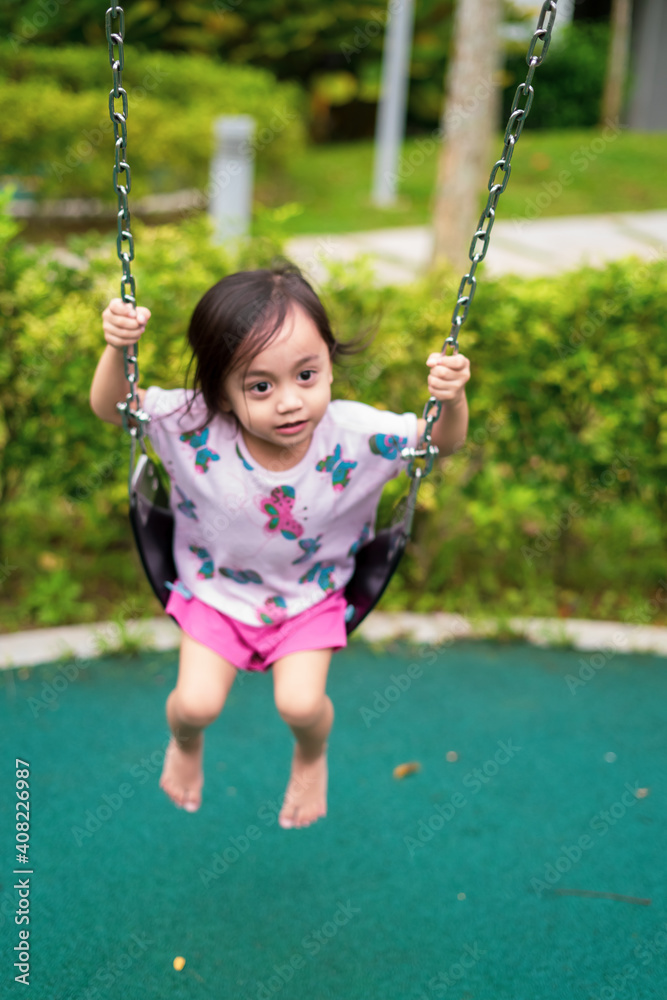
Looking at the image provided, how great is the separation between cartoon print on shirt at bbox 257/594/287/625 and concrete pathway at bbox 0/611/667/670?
152 cm

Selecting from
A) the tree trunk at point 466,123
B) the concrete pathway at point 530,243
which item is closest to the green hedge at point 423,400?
the tree trunk at point 466,123

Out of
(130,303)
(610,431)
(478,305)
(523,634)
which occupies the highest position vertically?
(130,303)

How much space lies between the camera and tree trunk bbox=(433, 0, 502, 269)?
6.85m

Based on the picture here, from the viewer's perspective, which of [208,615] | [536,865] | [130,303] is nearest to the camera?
[130,303]

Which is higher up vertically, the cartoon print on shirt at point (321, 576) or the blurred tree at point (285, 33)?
the blurred tree at point (285, 33)

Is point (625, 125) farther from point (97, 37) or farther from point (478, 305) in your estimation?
point (478, 305)

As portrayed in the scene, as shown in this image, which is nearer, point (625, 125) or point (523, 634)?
point (523, 634)

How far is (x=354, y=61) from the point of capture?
1530 centimetres

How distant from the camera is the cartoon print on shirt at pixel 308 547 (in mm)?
2494

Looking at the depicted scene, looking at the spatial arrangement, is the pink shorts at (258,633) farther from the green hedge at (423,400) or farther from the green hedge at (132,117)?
the green hedge at (132,117)

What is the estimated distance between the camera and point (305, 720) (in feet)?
7.92

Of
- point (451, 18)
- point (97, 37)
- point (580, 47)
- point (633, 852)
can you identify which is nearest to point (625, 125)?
point (580, 47)

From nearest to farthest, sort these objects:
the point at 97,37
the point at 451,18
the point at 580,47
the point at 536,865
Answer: the point at 536,865, the point at 97,37, the point at 451,18, the point at 580,47

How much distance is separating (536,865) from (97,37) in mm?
13786
